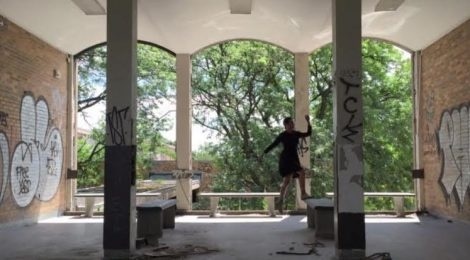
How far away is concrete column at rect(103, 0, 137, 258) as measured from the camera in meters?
7.69

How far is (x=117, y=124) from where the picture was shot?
778 centimetres

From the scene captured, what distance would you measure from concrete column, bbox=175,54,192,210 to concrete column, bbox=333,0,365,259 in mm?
7037

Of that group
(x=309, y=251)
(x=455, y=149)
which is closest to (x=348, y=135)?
(x=309, y=251)

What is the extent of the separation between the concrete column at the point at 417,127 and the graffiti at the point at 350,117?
7163mm

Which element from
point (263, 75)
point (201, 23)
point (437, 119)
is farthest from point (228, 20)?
point (263, 75)

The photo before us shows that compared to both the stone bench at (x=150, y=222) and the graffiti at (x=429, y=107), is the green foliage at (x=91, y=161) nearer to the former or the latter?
the graffiti at (x=429, y=107)

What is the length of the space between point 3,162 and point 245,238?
4963 millimetres

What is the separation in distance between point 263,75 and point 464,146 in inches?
434

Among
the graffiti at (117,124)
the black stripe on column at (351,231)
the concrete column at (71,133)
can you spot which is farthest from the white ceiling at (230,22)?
the black stripe on column at (351,231)

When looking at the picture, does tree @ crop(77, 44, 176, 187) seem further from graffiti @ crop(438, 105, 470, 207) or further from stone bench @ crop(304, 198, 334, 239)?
stone bench @ crop(304, 198, 334, 239)

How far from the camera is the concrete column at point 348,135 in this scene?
7441 millimetres

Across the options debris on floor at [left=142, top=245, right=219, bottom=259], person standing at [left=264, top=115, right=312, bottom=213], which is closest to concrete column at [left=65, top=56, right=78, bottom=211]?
person standing at [left=264, top=115, right=312, bottom=213]

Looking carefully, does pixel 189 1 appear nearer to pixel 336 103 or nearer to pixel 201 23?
pixel 201 23

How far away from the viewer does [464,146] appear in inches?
448
